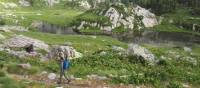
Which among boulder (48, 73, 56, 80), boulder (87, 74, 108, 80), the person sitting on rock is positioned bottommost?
boulder (87, 74, 108, 80)

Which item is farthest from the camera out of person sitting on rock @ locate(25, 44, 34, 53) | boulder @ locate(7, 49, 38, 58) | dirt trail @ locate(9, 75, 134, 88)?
person sitting on rock @ locate(25, 44, 34, 53)

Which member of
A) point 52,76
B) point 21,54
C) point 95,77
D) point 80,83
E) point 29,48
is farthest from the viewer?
point 29,48

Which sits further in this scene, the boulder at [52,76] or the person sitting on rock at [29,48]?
the person sitting on rock at [29,48]

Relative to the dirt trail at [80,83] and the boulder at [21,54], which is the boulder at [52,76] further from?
the boulder at [21,54]

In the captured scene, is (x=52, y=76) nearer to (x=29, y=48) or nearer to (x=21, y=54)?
(x=21, y=54)

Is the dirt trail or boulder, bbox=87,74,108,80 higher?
the dirt trail

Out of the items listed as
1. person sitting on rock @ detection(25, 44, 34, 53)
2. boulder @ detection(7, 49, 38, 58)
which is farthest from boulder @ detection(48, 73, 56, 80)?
person sitting on rock @ detection(25, 44, 34, 53)

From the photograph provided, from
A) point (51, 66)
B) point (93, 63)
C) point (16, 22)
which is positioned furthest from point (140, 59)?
point (16, 22)

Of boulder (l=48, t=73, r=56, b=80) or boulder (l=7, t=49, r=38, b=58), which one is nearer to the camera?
boulder (l=48, t=73, r=56, b=80)

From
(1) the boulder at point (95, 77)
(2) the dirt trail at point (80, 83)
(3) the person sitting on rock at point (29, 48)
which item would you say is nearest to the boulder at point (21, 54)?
(3) the person sitting on rock at point (29, 48)

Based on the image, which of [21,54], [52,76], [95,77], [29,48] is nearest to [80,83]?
[52,76]

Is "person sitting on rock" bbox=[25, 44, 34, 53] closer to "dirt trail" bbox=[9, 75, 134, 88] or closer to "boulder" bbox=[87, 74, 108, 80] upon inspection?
"boulder" bbox=[87, 74, 108, 80]

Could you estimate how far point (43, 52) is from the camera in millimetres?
63906

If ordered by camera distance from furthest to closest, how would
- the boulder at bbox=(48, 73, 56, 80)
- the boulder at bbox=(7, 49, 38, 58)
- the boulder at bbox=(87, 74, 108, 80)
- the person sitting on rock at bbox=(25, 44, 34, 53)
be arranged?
the person sitting on rock at bbox=(25, 44, 34, 53)
the boulder at bbox=(7, 49, 38, 58)
the boulder at bbox=(87, 74, 108, 80)
the boulder at bbox=(48, 73, 56, 80)
